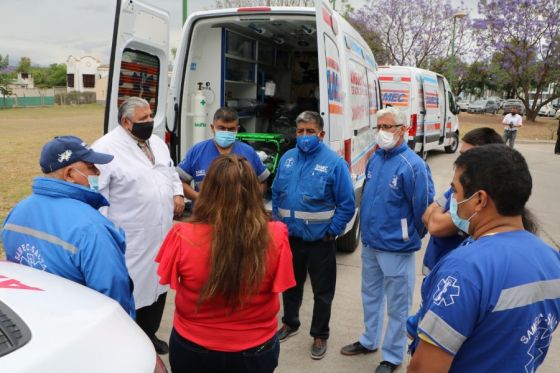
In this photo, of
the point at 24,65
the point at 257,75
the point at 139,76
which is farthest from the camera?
the point at 24,65

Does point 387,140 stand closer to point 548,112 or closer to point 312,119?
point 312,119

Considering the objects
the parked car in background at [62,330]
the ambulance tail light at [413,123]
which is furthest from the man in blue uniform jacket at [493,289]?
the ambulance tail light at [413,123]

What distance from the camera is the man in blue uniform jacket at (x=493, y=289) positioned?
4.77ft

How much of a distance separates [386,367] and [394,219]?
1.03 m

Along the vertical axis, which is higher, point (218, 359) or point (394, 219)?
point (394, 219)

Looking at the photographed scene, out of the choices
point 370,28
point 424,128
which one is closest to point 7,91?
point 370,28

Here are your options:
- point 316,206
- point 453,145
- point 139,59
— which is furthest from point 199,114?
point 453,145

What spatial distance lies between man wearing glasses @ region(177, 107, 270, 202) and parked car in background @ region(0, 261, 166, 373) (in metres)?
2.25

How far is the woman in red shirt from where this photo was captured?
1979mm

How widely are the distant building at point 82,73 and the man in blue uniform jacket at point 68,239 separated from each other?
81948mm

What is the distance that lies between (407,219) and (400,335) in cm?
81

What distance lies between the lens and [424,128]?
12414 millimetres

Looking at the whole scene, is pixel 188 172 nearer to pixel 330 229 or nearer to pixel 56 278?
pixel 330 229

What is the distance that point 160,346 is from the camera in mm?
3566
